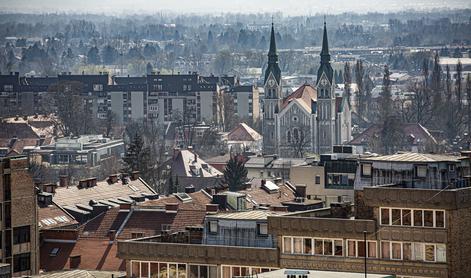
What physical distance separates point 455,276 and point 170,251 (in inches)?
180

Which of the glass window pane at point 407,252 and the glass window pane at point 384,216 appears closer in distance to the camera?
the glass window pane at point 407,252

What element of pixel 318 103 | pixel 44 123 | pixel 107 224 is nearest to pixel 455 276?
pixel 107 224

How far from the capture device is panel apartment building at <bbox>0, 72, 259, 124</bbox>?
16750 cm

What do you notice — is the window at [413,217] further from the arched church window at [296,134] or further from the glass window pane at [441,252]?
the arched church window at [296,134]

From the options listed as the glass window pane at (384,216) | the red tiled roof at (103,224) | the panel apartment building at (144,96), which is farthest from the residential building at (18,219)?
the panel apartment building at (144,96)

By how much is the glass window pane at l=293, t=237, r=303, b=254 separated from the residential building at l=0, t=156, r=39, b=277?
10992mm

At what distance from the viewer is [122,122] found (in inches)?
6511

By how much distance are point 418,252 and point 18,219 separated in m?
13.6

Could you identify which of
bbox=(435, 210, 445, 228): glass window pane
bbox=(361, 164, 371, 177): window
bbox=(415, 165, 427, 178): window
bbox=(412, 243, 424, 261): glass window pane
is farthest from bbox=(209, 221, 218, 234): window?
bbox=(435, 210, 445, 228): glass window pane

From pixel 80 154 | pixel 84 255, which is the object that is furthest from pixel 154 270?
pixel 80 154

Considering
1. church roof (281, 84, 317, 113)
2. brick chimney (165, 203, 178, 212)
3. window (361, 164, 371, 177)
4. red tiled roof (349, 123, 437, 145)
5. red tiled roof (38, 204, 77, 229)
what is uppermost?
window (361, 164, 371, 177)

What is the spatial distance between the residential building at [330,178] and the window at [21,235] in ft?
41.2

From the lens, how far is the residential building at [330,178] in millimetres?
56406

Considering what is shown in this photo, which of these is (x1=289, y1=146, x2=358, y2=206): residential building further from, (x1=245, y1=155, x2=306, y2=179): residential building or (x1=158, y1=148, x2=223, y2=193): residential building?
(x1=158, y1=148, x2=223, y2=193): residential building
